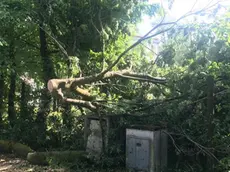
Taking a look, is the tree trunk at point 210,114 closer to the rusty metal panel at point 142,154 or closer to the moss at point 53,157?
the rusty metal panel at point 142,154

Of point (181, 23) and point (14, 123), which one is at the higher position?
point (181, 23)

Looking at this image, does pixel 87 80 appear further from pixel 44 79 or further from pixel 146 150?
pixel 44 79

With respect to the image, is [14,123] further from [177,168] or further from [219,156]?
[219,156]

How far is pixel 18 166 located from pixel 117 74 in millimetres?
3484

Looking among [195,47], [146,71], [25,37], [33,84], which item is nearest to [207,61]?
[195,47]

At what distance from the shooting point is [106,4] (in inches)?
321

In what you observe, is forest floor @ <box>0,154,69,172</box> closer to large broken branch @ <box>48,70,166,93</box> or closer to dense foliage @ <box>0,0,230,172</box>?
dense foliage @ <box>0,0,230,172</box>

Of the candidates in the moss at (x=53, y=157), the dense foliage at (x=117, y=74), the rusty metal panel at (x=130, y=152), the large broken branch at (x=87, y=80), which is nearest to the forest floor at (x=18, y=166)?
the moss at (x=53, y=157)

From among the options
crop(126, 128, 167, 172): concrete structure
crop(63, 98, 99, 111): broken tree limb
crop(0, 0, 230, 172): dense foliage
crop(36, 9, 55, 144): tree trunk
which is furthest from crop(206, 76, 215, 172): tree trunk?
crop(36, 9, 55, 144): tree trunk

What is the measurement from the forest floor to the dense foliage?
3.78ft

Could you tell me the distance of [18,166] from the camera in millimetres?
7355

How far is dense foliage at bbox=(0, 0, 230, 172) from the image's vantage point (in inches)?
228

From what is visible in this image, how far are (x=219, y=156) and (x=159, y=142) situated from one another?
1351 mm

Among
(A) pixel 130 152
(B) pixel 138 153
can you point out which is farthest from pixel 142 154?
(A) pixel 130 152
